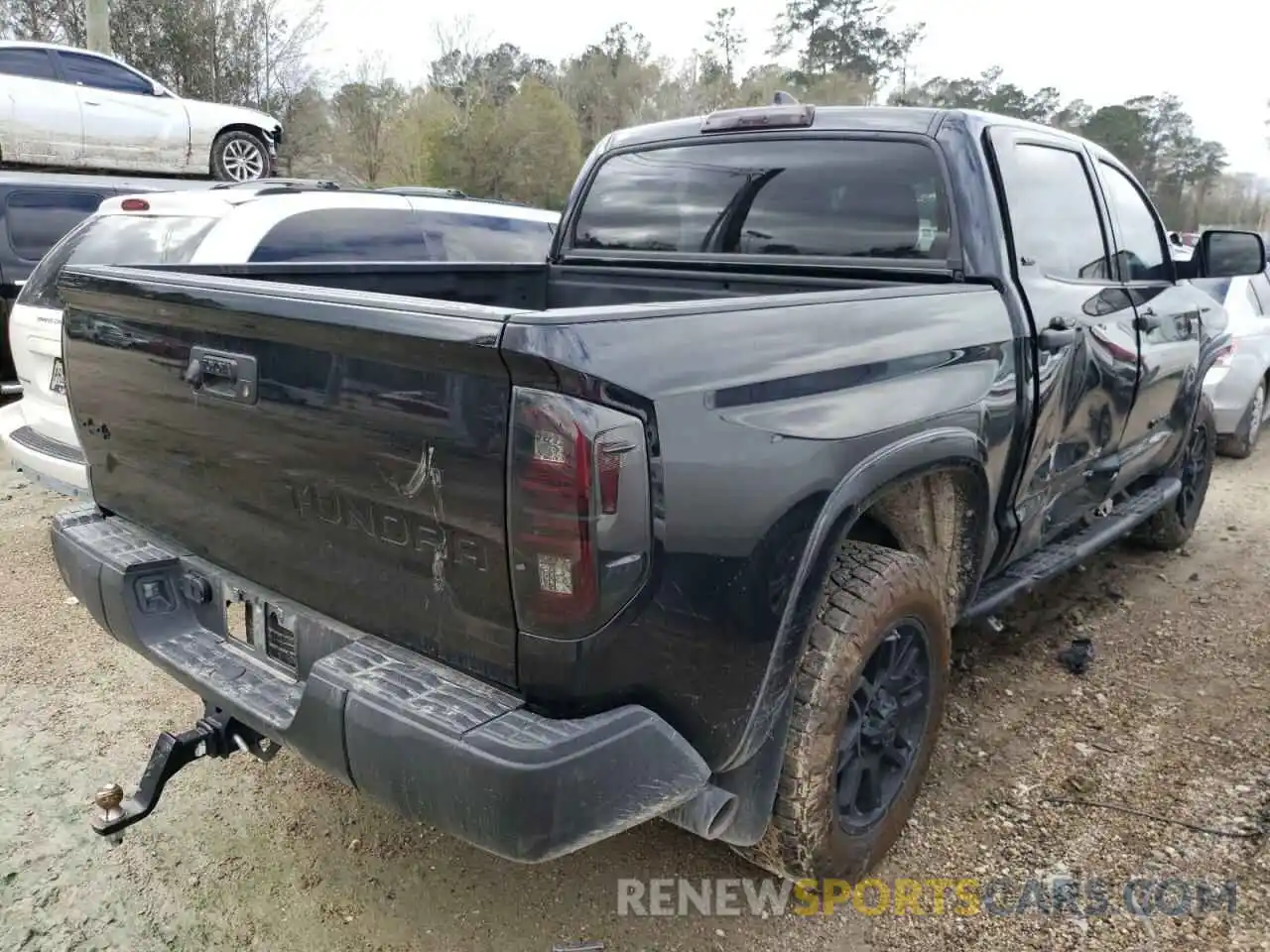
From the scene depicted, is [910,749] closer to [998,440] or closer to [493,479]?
[998,440]

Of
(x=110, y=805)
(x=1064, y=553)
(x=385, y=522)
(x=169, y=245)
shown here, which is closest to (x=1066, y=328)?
(x=1064, y=553)

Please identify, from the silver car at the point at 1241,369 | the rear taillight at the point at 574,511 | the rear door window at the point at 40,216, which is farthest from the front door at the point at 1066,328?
the rear door window at the point at 40,216

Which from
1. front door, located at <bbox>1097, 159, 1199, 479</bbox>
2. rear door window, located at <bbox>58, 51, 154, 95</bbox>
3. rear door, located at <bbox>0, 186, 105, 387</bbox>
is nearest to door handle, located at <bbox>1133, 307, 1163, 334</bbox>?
front door, located at <bbox>1097, 159, 1199, 479</bbox>

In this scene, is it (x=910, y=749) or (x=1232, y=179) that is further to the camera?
(x=1232, y=179)

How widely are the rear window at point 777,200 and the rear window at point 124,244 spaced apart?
7.87 ft

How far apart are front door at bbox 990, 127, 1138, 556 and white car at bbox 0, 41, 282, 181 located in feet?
35.2

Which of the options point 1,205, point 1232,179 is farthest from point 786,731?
point 1232,179

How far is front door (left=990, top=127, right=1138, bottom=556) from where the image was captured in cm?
321

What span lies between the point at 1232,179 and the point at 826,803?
4820cm

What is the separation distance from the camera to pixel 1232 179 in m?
41.4

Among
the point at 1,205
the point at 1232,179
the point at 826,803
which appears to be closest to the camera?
the point at 826,803

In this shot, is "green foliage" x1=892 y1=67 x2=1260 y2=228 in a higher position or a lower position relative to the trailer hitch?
higher

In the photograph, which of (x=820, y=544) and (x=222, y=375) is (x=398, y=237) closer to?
(x=222, y=375)

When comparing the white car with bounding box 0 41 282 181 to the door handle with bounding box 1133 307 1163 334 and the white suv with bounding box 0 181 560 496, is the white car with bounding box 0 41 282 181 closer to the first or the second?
the white suv with bounding box 0 181 560 496
